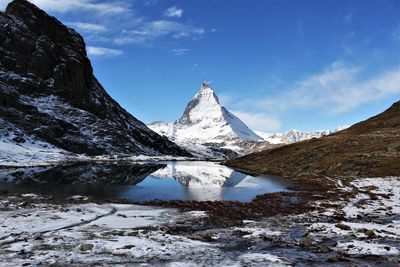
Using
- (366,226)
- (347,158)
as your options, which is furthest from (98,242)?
(347,158)

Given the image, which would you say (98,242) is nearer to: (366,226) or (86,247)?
(86,247)

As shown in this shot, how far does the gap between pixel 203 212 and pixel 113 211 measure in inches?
304

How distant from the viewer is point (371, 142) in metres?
96.5

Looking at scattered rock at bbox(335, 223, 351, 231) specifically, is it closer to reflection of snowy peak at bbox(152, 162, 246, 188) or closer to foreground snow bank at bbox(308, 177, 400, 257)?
foreground snow bank at bbox(308, 177, 400, 257)

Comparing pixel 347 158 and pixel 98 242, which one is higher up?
pixel 347 158

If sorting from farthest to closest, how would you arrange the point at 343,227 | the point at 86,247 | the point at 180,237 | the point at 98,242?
the point at 343,227 < the point at 180,237 < the point at 98,242 < the point at 86,247

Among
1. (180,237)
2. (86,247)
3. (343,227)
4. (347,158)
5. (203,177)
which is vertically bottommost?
(343,227)

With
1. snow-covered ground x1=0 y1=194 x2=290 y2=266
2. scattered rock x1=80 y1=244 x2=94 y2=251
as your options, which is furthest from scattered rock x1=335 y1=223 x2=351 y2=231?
scattered rock x1=80 y1=244 x2=94 y2=251

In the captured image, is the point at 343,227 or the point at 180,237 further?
the point at 343,227

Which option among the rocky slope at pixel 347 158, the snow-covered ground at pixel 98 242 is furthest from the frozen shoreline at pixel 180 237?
the rocky slope at pixel 347 158

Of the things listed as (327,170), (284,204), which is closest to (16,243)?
(284,204)

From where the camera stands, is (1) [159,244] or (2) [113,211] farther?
(2) [113,211]

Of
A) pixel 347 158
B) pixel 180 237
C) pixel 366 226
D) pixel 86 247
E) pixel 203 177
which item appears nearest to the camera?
pixel 86 247

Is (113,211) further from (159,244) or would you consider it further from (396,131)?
(396,131)
